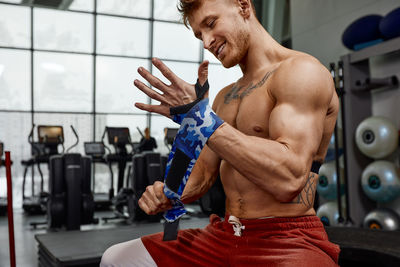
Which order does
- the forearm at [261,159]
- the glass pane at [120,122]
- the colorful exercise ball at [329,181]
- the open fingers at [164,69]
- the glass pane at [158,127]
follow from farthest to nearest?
the glass pane at [158,127]
the glass pane at [120,122]
the colorful exercise ball at [329,181]
the open fingers at [164,69]
the forearm at [261,159]

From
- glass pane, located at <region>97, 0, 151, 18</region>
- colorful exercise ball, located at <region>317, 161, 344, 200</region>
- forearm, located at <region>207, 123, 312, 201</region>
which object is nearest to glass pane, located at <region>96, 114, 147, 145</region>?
glass pane, located at <region>97, 0, 151, 18</region>

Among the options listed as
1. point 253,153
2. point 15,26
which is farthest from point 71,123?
point 253,153

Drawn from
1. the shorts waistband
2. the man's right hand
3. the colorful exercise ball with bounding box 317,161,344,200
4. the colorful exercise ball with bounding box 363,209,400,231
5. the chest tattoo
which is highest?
the chest tattoo

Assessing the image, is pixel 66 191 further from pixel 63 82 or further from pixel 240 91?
pixel 240 91

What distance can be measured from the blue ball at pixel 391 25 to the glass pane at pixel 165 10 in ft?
16.6

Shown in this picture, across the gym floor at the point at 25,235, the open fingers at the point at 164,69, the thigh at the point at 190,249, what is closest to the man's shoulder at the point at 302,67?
the open fingers at the point at 164,69

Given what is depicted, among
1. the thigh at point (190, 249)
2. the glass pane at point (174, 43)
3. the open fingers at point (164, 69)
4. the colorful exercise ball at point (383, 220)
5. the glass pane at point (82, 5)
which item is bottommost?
the colorful exercise ball at point (383, 220)

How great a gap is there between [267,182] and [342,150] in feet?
14.6

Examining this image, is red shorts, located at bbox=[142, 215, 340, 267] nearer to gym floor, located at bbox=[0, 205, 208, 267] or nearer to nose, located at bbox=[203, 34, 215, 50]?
nose, located at bbox=[203, 34, 215, 50]

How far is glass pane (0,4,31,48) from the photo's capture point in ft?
24.2

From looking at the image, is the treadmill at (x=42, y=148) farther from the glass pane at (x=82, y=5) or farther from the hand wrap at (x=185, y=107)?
the hand wrap at (x=185, y=107)

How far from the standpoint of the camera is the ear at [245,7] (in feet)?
4.39

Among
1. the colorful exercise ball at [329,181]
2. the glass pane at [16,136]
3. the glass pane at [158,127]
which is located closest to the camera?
the colorful exercise ball at [329,181]

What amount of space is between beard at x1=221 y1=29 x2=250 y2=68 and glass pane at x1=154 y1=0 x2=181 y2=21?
295 inches
